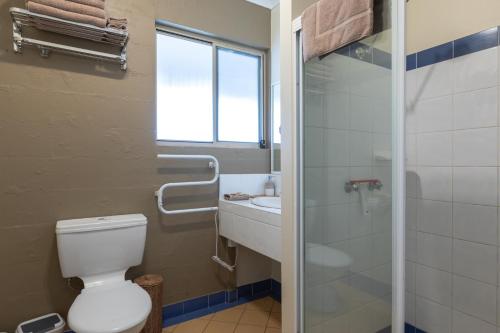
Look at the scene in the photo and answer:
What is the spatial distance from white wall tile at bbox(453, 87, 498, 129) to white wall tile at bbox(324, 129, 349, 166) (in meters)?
0.64

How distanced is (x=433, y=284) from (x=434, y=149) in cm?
76

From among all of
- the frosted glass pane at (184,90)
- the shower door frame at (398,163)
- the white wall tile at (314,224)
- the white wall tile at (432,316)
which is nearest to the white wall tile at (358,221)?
the white wall tile at (314,224)

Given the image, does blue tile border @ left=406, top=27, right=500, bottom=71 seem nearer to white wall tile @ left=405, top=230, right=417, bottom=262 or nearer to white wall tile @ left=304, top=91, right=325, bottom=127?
white wall tile @ left=304, top=91, right=325, bottom=127

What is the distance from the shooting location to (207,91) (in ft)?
7.71

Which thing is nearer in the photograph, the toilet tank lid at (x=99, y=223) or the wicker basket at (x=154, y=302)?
the toilet tank lid at (x=99, y=223)

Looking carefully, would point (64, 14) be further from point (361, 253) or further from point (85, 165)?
point (361, 253)

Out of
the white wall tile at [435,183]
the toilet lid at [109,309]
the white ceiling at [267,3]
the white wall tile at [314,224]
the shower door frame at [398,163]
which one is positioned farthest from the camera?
the white ceiling at [267,3]

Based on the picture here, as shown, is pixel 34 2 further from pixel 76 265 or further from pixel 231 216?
pixel 231 216

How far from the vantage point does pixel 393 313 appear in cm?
107

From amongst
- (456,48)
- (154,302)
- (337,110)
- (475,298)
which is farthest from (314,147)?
(154,302)

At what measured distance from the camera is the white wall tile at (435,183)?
1566 millimetres

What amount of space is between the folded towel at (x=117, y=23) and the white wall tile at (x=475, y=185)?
2055 mm

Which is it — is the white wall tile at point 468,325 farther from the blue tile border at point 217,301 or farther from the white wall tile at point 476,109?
the blue tile border at point 217,301

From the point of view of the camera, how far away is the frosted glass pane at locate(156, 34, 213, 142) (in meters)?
2.16
